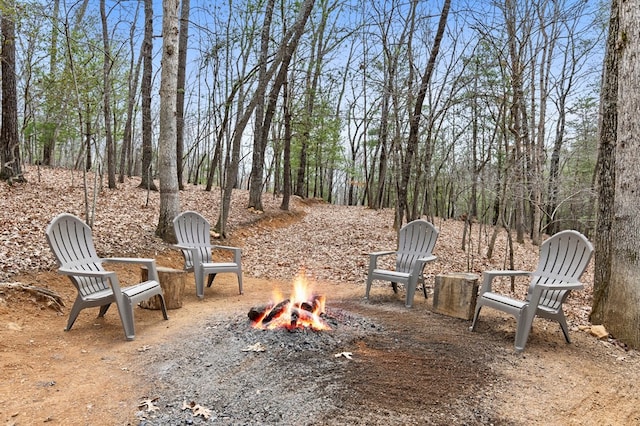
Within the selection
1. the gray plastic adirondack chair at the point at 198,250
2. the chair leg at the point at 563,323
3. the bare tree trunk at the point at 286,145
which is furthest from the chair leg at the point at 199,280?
the bare tree trunk at the point at 286,145

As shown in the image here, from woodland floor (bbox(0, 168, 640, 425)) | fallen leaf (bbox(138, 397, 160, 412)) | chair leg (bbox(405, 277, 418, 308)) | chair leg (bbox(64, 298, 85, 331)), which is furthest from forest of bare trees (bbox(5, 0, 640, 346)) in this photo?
fallen leaf (bbox(138, 397, 160, 412))

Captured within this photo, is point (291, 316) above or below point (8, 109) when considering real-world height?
below

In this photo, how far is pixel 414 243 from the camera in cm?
517

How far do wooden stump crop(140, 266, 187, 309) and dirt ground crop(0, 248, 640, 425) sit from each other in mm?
137

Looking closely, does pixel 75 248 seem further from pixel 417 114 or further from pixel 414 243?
pixel 417 114

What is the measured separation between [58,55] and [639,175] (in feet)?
36.3

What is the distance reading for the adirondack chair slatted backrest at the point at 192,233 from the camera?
5.11 m

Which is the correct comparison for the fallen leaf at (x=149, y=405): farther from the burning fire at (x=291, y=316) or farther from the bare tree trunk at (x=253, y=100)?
the bare tree trunk at (x=253, y=100)

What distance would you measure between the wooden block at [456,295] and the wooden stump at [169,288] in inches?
117

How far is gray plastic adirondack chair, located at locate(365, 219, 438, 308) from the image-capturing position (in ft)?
15.4

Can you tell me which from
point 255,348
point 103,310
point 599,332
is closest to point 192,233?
point 103,310

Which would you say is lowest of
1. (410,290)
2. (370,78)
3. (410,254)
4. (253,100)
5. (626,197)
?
(410,290)

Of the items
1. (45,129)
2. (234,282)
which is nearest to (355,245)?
(234,282)

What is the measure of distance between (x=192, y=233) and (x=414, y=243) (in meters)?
3.06
